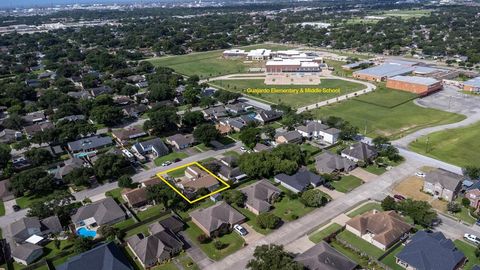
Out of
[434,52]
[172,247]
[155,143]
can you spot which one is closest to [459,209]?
[172,247]

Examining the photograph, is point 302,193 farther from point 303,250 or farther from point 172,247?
point 172,247

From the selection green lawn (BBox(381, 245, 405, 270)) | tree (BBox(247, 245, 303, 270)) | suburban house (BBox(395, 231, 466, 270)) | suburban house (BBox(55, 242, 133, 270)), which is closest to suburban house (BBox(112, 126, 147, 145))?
suburban house (BBox(55, 242, 133, 270))

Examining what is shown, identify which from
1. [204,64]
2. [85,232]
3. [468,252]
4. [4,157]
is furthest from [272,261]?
[204,64]

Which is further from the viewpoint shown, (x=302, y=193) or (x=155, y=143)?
(x=155, y=143)

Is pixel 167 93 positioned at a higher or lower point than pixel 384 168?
higher

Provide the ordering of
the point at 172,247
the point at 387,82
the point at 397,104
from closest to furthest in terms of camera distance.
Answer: the point at 172,247 → the point at 397,104 → the point at 387,82

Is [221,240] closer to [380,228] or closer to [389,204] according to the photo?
[380,228]

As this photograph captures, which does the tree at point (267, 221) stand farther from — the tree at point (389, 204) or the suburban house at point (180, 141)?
the suburban house at point (180, 141)
